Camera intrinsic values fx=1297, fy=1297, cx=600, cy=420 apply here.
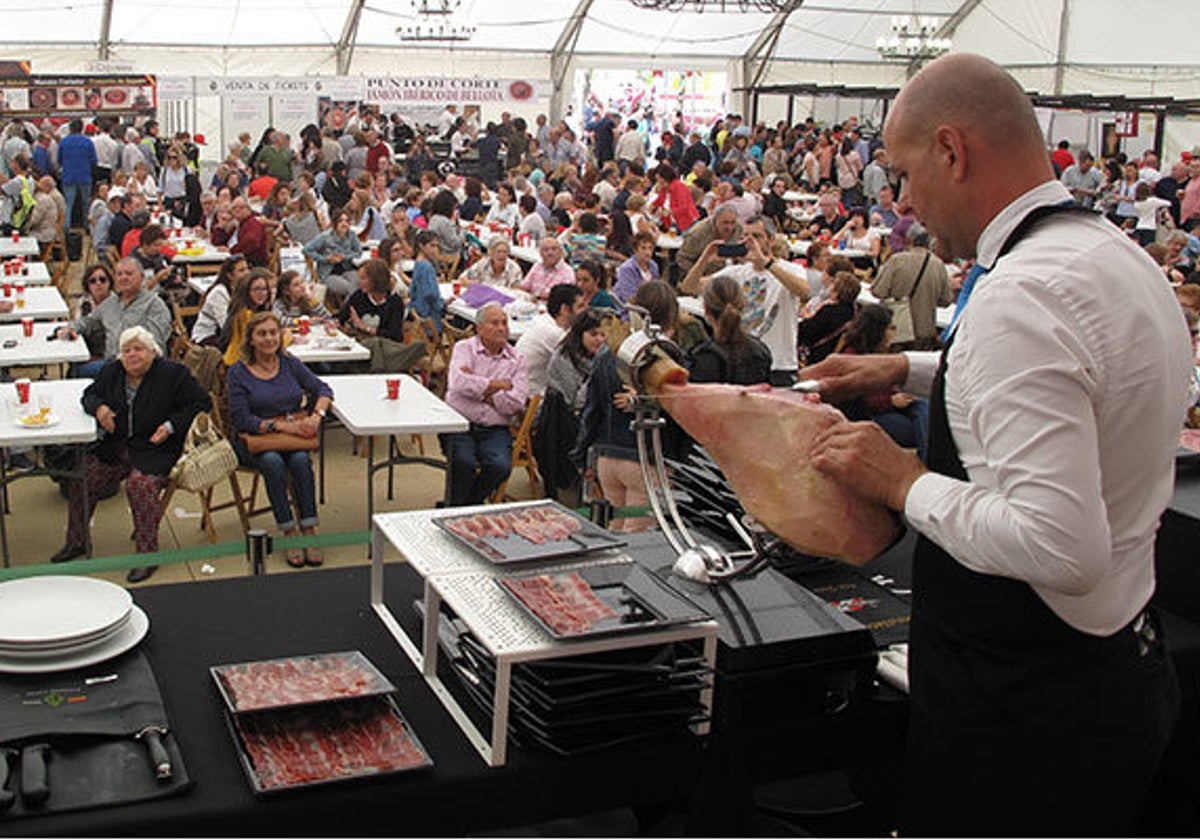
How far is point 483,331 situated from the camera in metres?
6.42

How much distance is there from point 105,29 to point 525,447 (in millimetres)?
17370

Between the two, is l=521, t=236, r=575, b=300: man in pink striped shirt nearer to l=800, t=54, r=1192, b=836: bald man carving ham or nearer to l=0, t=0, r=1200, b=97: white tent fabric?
l=800, t=54, r=1192, b=836: bald man carving ham

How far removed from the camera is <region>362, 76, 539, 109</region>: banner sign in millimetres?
20438

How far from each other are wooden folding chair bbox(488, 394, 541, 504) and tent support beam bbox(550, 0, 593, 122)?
1853 cm

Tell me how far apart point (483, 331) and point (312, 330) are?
6.45 feet

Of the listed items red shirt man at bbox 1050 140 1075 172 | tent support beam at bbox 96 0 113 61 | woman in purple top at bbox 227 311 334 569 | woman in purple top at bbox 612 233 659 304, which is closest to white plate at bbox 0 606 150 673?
woman in purple top at bbox 227 311 334 569

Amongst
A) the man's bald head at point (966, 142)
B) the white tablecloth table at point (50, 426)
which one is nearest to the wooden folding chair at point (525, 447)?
the white tablecloth table at point (50, 426)

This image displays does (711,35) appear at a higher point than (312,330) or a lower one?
higher

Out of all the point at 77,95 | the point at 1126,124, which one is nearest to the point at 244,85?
the point at 77,95

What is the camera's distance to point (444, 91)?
68.8ft

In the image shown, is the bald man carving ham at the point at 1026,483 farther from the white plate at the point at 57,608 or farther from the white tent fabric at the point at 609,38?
the white tent fabric at the point at 609,38

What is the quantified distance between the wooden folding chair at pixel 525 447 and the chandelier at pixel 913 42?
1851cm

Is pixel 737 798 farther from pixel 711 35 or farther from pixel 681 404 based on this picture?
pixel 711 35

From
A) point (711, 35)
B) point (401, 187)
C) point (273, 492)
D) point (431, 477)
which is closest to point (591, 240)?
point (401, 187)
